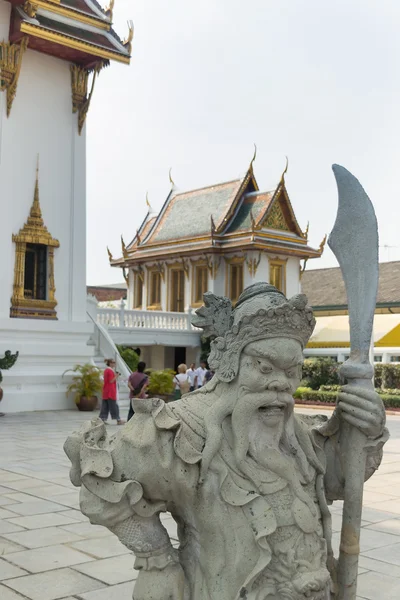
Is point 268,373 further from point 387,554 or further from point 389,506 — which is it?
point 389,506

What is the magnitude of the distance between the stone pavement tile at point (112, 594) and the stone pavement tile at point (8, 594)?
1.06 ft

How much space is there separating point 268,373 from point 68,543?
3145 millimetres

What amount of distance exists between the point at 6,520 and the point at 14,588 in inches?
63.2

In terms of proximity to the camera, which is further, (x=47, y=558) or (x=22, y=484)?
(x=22, y=484)

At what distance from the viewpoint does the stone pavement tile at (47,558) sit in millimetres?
4246

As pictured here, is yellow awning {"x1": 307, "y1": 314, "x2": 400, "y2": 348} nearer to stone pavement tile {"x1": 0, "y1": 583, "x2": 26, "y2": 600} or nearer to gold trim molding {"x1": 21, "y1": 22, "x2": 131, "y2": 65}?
gold trim molding {"x1": 21, "y1": 22, "x2": 131, "y2": 65}

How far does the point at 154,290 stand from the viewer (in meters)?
Result: 27.3

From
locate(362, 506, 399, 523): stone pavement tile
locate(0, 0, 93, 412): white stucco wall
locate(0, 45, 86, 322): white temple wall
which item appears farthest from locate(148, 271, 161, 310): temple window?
locate(362, 506, 399, 523): stone pavement tile

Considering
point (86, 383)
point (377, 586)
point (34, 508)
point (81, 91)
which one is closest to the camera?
point (377, 586)

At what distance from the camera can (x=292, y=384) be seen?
88.4 inches

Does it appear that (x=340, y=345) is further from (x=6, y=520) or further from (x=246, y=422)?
(x=246, y=422)

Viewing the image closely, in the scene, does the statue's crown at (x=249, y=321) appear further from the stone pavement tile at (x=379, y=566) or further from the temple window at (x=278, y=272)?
the temple window at (x=278, y=272)

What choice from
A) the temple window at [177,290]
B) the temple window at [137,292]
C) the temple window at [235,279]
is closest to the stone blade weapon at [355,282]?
the temple window at [235,279]

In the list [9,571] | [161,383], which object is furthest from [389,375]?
[9,571]
